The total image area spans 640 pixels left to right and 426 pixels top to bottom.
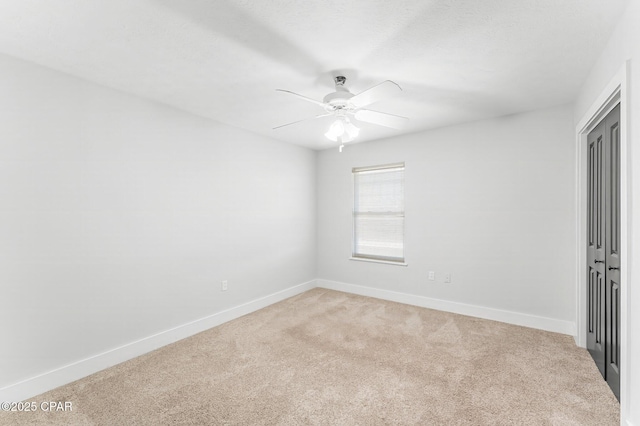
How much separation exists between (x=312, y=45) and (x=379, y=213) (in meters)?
3.08

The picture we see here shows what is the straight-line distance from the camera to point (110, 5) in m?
1.65

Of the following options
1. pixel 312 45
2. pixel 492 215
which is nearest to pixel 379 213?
pixel 492 215

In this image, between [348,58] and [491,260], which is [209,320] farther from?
[491,260]

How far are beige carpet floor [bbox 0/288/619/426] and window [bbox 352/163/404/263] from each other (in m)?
1.42

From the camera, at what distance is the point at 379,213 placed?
4.71 m

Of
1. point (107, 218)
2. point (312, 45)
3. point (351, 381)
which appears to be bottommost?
point (351, 381)

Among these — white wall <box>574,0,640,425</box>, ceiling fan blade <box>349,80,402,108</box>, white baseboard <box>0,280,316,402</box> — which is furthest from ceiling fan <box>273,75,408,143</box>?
white baseboard <box>0,280,316,402</box>

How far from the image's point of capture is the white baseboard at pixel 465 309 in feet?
10.8

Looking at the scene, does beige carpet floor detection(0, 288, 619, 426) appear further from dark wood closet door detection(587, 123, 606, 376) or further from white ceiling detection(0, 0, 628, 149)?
white ceiling detection(0, 0, 628, 149)

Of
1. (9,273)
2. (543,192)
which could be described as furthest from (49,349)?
(543,192)

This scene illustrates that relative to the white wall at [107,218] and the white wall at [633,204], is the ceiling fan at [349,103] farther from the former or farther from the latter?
the white wall at [107,218]

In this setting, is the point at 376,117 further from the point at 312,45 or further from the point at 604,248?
the point at 604,248

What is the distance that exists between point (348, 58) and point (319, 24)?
0.44 meters

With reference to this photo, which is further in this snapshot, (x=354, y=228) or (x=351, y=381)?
(x=354, y=228)
